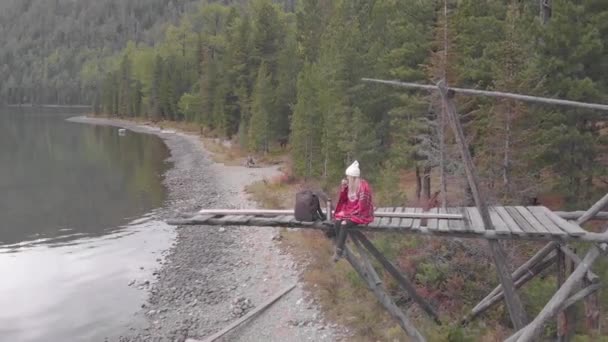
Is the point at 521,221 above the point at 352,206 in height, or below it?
below

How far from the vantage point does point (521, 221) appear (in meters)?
11.9

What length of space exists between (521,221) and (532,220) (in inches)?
9.6

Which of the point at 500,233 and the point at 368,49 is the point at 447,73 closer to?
the point at 368,49

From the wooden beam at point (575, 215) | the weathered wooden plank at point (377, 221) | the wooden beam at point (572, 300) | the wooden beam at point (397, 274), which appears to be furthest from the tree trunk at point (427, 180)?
the wooden beam at point (572, 300)

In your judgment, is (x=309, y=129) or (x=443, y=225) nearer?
(x=443, y=225)

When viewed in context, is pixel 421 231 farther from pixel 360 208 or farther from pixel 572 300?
pixel 572 300

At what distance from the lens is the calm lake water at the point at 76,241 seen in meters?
21.5

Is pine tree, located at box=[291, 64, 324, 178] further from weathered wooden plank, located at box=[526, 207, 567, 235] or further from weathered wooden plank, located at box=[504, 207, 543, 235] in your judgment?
weathered wooden plank, located at box=[526, 207, 567, 235]

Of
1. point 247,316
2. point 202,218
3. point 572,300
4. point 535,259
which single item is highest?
point 202,218

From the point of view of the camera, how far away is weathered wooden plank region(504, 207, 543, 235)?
10.8 m

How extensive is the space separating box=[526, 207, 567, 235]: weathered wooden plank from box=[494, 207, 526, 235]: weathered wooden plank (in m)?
0.56

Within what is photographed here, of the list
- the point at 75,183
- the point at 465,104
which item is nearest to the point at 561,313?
the point at 465,104

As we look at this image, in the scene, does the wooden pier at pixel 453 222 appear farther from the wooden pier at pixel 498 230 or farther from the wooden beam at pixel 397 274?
the wooden beam at pixel 397 274

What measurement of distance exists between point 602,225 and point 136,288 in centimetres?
1911
